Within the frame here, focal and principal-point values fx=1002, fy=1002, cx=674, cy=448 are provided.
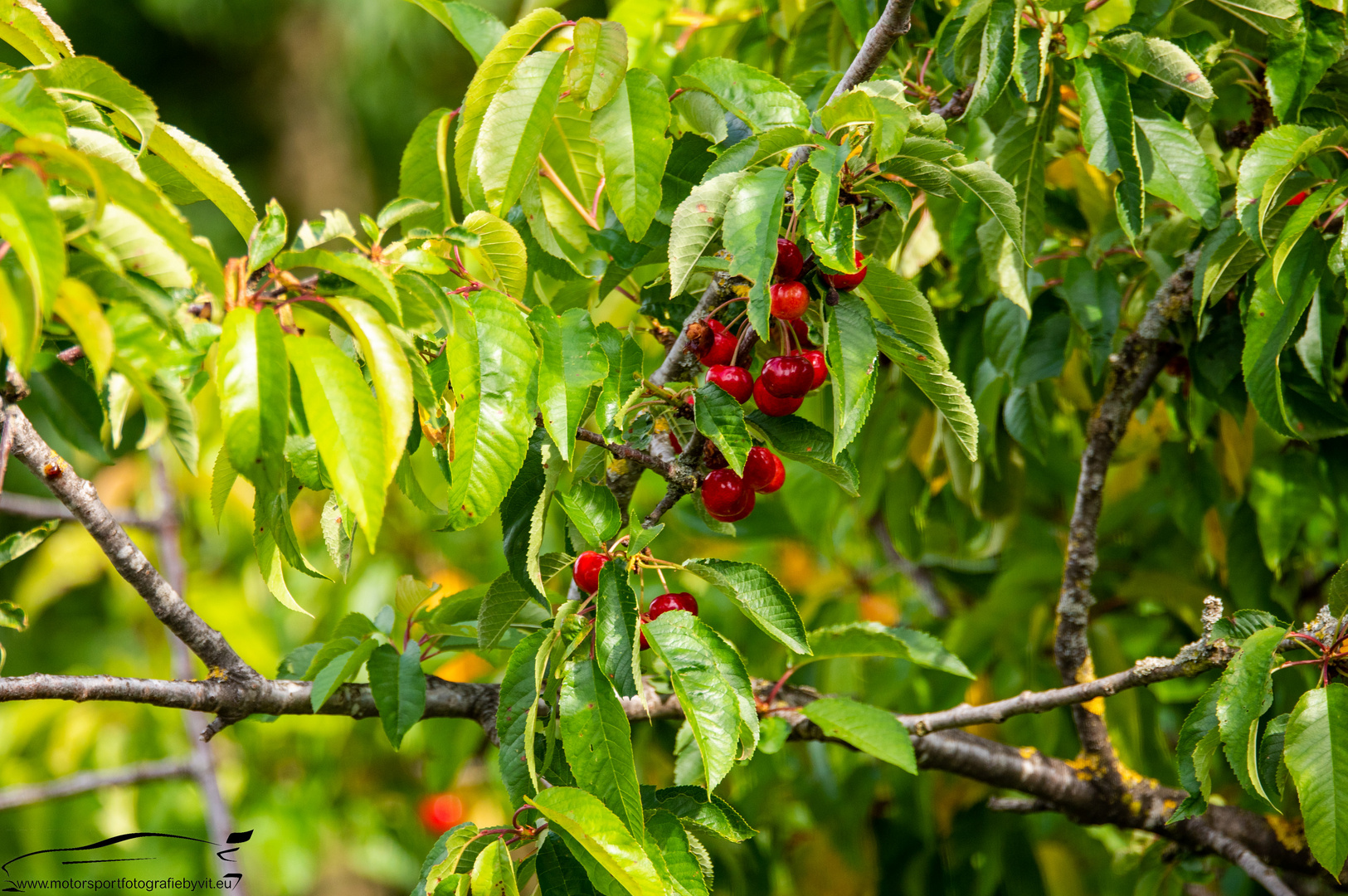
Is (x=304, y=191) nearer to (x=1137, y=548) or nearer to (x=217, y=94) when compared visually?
(x=217, y=94)

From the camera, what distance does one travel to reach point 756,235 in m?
0.60

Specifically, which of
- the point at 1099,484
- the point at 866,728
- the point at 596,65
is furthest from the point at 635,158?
the point at 1099,484

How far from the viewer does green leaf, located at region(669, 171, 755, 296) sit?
638 millimetres

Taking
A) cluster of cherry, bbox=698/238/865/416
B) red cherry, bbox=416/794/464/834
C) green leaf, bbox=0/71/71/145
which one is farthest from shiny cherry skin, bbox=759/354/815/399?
red cherry, bbox=416/794/464/834

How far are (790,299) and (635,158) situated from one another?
0.15m

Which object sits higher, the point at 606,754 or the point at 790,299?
the point at 790,299

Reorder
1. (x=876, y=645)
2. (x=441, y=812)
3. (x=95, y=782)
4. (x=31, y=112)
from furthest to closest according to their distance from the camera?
(x=441, y=812) → (x=95, y=782) → (x=876, y=645) → (x=31, y=112)

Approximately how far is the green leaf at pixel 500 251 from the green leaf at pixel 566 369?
0.04m

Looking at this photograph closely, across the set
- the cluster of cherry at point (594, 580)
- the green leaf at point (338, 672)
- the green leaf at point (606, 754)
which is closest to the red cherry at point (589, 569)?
the cluster of cherry at point (594, 580)

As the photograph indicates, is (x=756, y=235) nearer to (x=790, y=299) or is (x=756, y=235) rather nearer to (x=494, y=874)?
(x=790, y=299)

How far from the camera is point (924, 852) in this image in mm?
1431

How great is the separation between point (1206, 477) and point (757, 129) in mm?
832

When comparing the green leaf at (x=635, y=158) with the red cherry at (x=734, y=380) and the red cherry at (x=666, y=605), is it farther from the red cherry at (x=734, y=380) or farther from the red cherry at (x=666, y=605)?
the red cherry at (x=666, y=605)

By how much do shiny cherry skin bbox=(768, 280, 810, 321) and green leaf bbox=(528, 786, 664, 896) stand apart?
34cm
